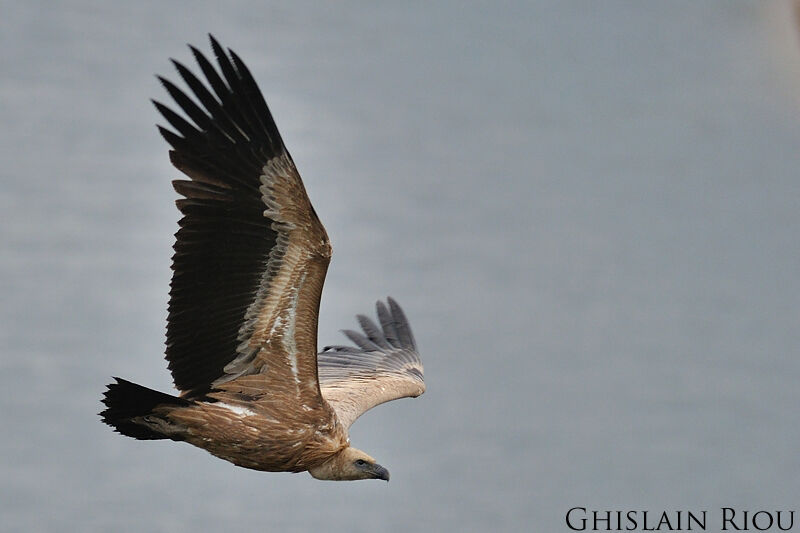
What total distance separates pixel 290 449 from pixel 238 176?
176cm

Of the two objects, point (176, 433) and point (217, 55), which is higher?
point (217, 55)

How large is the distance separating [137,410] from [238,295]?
90cm

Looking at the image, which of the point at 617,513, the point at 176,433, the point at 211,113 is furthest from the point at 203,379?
the point at 617,513

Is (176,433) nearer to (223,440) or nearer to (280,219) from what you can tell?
(223,440)

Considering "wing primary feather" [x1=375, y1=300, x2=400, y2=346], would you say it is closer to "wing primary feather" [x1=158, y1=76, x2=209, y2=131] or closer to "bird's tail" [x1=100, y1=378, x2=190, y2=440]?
"bird's tail" [x1=100, y1=378, x2=190, y2=440]

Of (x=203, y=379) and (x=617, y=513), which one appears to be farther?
(x=617, y=513)

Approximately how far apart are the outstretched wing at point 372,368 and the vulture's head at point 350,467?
0.56 m

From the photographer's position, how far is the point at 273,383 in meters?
8.14

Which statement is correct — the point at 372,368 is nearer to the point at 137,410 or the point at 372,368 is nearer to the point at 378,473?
the point at 378,473

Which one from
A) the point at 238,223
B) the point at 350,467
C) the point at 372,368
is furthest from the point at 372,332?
the point at 238,223

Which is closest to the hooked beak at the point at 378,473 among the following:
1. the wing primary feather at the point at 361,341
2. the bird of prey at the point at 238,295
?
the bird of prey at the point at 238,295

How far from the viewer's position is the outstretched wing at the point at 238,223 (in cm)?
772

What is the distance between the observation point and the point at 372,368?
35.7 feet


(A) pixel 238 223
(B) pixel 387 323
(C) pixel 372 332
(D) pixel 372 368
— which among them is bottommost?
(A) pixel 238 223
